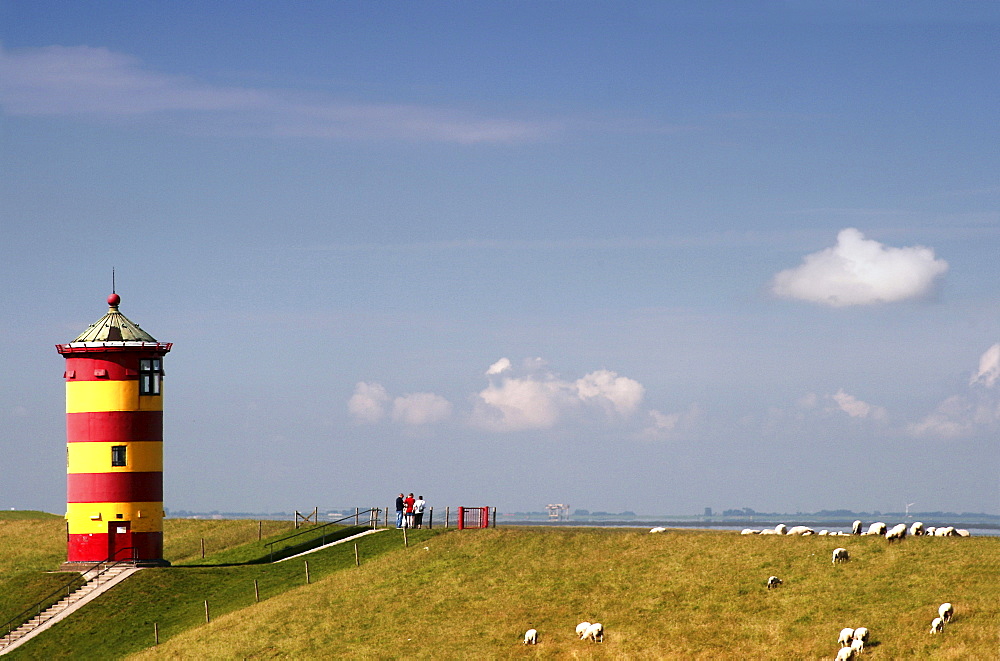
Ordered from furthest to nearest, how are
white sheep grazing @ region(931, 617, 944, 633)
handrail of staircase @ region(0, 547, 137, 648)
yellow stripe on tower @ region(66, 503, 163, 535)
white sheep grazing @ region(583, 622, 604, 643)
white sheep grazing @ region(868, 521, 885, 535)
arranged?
yellow stripe on tower @ region(66, 503, 163, 535)
handrail of staircase @ region(0, 547, 137, 648)
white sheep grazing @ region(868, 521, 885, 535)
white sheep grazing @ region(583, 622, 604, 643)
white sheep grazing @ region(931, 617, 944, 633)

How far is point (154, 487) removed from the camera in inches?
2549

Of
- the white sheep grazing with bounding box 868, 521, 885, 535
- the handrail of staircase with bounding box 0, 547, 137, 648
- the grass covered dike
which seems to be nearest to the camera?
the grass covered dike

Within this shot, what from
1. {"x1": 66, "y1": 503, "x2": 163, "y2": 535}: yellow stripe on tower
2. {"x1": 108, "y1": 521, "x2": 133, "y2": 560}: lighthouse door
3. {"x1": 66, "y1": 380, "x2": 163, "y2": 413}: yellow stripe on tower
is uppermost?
{"x1": 66, "y1": 380, "x2": 163, "y2": 413}: yellow stripe on tower

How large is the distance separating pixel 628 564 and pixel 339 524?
27.0 m

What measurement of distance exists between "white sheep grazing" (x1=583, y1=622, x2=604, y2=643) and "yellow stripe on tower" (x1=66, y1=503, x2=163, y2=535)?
92.8 ft

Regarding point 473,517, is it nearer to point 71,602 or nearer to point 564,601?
point 564,601

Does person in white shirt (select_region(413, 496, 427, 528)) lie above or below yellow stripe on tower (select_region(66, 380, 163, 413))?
below

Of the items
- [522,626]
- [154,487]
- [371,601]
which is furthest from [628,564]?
[154,487]

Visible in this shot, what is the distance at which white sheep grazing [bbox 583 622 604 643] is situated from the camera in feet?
152

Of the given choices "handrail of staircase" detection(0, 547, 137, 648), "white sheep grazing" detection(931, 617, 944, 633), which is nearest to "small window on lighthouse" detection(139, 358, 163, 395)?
"handrail of staircase" detection(0, 547, 137, 648)

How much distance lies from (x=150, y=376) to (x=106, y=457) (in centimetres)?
480

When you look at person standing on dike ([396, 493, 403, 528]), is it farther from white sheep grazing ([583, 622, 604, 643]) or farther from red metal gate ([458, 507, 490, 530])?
white sheep grazing ([583, 622, 604, 643])

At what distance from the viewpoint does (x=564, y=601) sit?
5138 cm

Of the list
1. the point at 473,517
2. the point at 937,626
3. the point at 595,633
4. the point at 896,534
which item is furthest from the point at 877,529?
the point at 473,517
